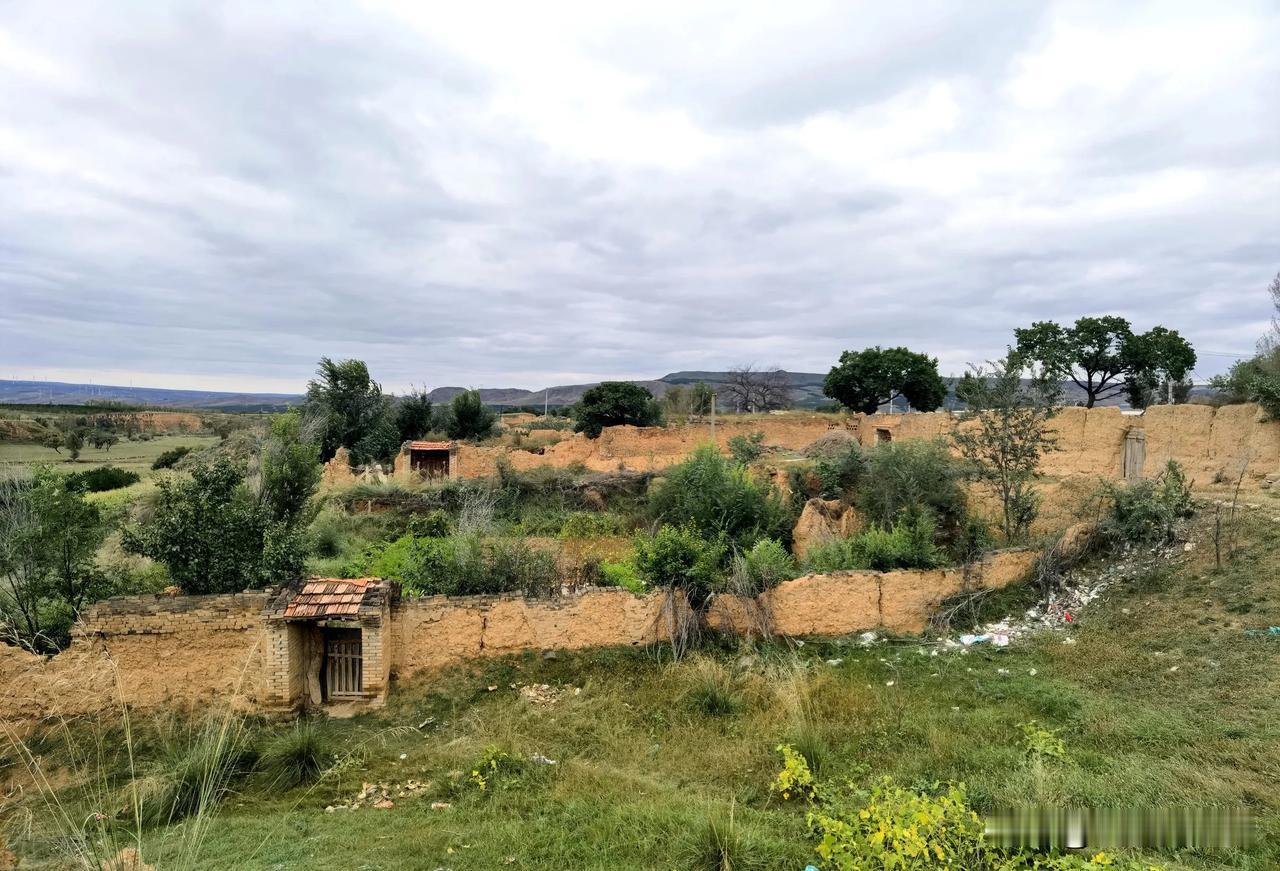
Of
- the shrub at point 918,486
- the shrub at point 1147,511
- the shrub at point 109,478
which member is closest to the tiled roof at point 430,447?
the shrub at point 109,478

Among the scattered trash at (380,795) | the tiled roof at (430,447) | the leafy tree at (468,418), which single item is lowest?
the scattered trash at (380,795)

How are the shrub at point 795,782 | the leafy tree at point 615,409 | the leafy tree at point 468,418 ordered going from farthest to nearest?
the leafy tree at point 615,409 < the leafy tree at point 468,418 < the shrub at point 795,782

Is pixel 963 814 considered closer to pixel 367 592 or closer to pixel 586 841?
pixel 586 841

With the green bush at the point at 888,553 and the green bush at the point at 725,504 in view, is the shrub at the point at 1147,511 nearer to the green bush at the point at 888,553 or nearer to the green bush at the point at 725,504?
the green bush at the point at 888,553

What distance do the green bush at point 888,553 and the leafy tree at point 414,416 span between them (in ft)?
87.6

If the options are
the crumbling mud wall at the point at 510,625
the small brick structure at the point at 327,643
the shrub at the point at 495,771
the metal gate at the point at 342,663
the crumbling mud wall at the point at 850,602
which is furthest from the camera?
the crumbling mud wall at the point at 850,602

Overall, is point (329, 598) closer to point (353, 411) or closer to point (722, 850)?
point (722, 850)

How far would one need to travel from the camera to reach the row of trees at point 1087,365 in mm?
32281

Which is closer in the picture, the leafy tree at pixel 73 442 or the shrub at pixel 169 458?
the shrub at pixel 169 458

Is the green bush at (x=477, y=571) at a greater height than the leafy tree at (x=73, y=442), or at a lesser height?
lesser

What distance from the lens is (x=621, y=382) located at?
3809 cm

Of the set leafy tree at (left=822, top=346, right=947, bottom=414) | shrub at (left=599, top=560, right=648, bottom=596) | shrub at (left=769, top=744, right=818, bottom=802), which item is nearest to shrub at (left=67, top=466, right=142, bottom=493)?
shrub at (left=599, top=560, right=648, bottom=596)

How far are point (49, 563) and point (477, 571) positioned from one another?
17.6 feet

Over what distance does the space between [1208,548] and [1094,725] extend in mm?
5368
